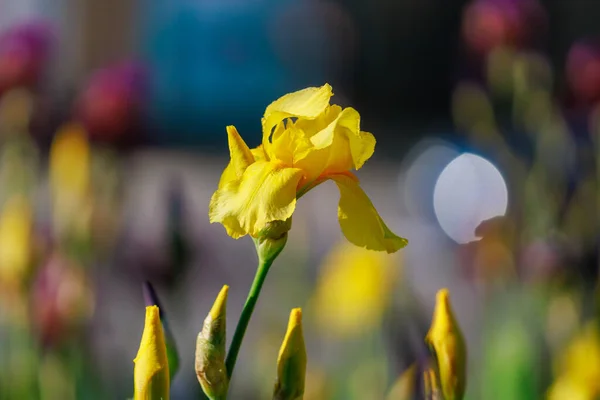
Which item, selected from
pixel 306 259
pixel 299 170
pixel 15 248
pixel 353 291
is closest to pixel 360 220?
pixel 299 170

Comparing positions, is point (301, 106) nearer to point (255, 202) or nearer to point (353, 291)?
point (255, 202)

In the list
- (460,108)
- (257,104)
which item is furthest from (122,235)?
(257,104)

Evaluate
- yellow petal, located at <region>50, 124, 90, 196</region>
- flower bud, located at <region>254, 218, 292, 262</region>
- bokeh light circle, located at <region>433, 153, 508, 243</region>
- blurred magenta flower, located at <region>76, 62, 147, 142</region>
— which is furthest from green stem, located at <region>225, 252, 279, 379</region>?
bokeh light circle, located at <region>433, 153, 508, 243</region>

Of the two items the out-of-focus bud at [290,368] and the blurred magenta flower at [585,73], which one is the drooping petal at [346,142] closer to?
the out-of-focus bud at [290,368]

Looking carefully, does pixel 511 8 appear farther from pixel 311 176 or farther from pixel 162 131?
pixel 162 131

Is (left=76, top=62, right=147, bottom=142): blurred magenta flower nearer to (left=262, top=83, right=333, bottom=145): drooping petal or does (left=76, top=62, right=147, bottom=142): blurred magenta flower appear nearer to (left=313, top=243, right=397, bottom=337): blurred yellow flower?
(left=313, top=243, right=397, bottom=337): blurred yellow flower

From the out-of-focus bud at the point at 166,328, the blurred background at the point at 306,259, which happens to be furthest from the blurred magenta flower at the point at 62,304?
the out-of-focus bud at the point at 166,328
